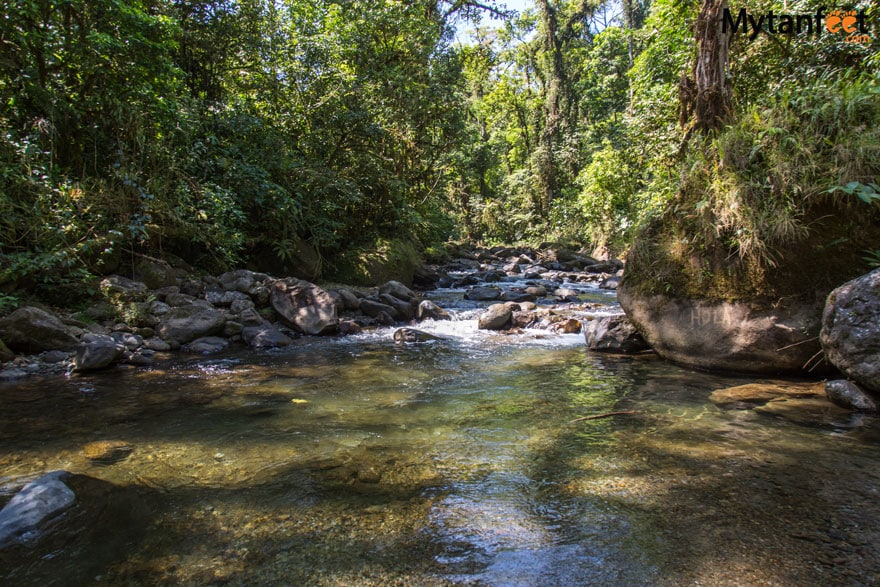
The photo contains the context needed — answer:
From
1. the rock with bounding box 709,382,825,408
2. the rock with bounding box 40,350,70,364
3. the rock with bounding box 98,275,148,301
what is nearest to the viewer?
the rock with bounding box 709,382,825,408

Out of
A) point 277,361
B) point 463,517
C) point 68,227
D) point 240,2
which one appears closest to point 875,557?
point 463,517

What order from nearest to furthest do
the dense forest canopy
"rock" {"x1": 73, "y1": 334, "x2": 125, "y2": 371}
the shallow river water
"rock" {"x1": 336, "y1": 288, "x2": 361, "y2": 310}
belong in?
1. the shallow river water
2. the dense forest canopy
3. "rock" {"x1": 73, "y1": 334, "x2": 125, "y2": 371}
4. "rock" {"x1": 336, "y1": 288, "x2": 361, "y2": 310}

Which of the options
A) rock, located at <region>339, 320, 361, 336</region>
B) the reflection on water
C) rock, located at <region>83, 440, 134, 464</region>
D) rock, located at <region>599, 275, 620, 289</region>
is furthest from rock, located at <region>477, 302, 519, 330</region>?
rock, located at <region>599, 275, 620, 289</region>

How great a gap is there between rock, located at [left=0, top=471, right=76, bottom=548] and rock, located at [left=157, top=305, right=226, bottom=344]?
4.57 meters

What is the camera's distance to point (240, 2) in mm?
11398

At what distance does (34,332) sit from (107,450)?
11.9 feet

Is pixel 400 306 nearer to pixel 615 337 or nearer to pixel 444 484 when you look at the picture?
pixel 615 337

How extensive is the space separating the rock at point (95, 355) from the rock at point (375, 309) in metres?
4.47

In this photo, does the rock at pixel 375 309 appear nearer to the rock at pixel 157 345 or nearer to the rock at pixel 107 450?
the rock at pixel 157 345

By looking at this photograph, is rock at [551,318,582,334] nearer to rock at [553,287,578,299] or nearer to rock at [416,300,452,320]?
rock at [416,300,452,320]

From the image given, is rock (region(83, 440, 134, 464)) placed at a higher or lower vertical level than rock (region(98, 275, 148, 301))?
lower

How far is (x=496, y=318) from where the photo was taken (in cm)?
873

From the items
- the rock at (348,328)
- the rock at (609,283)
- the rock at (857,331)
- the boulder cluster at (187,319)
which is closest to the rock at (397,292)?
the boulder cluster at (187,319)

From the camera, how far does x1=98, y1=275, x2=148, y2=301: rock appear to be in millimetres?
7137
